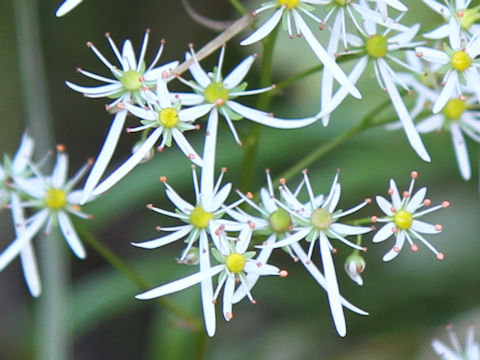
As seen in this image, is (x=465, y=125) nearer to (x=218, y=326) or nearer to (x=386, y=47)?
(x=386, y=47)

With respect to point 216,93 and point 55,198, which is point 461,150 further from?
point 55,198

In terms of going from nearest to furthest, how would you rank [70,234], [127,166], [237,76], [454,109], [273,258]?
[127,166], [237,76], [70,234], [454,109], [273,258]

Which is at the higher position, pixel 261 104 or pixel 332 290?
pixel 261 104

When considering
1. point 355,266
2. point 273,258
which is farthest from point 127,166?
point 273,258

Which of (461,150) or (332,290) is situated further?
(461,150)

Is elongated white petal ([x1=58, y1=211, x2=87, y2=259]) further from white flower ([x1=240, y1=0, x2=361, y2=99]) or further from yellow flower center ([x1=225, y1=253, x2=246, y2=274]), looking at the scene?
white flower ([x1=240, y1=0, x2=361, y2=99])

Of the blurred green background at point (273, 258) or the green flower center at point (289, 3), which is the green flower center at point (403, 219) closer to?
the green flower center at point (289, 3)
